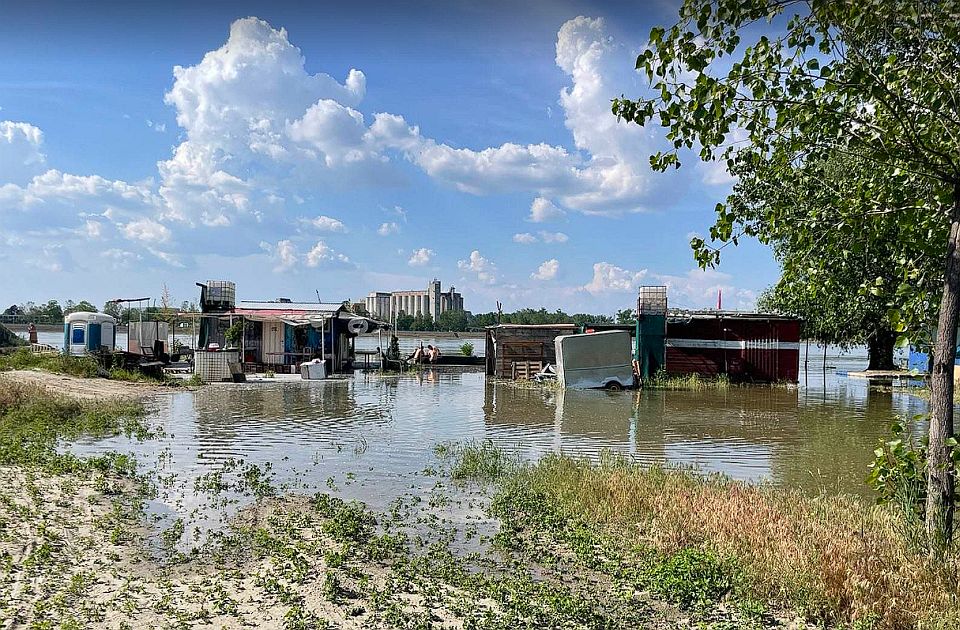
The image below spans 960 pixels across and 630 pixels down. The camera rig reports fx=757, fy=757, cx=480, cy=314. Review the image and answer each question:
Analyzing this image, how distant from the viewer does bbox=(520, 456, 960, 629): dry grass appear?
5598 mm

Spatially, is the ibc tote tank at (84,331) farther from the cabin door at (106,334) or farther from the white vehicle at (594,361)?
the white vehicle at (594,361)

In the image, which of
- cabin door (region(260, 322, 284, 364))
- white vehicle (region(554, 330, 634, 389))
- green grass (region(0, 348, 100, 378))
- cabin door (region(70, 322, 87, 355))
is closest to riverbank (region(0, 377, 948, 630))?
green grass (region(0, 348, 100, 378))

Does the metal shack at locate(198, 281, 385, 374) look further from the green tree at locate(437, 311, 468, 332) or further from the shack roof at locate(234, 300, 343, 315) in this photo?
the green tree at locate(437, 311, 468, 332)

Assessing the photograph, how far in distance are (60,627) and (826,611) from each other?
219 inches

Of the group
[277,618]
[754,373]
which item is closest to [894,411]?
[754,373]

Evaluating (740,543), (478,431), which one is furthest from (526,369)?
(740,543)

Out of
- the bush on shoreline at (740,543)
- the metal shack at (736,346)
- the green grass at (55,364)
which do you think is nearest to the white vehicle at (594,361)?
the metal shack at (736,346)

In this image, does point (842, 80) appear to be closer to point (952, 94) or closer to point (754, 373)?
point (952, 94)

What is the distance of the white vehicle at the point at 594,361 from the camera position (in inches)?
1125

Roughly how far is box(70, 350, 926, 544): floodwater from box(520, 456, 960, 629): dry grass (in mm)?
2445

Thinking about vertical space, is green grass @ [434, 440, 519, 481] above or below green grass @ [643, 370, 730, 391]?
below

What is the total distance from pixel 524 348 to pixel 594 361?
5.80m

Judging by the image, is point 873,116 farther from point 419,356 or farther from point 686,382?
point 419,356

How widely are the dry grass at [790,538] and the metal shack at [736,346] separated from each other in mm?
22955
